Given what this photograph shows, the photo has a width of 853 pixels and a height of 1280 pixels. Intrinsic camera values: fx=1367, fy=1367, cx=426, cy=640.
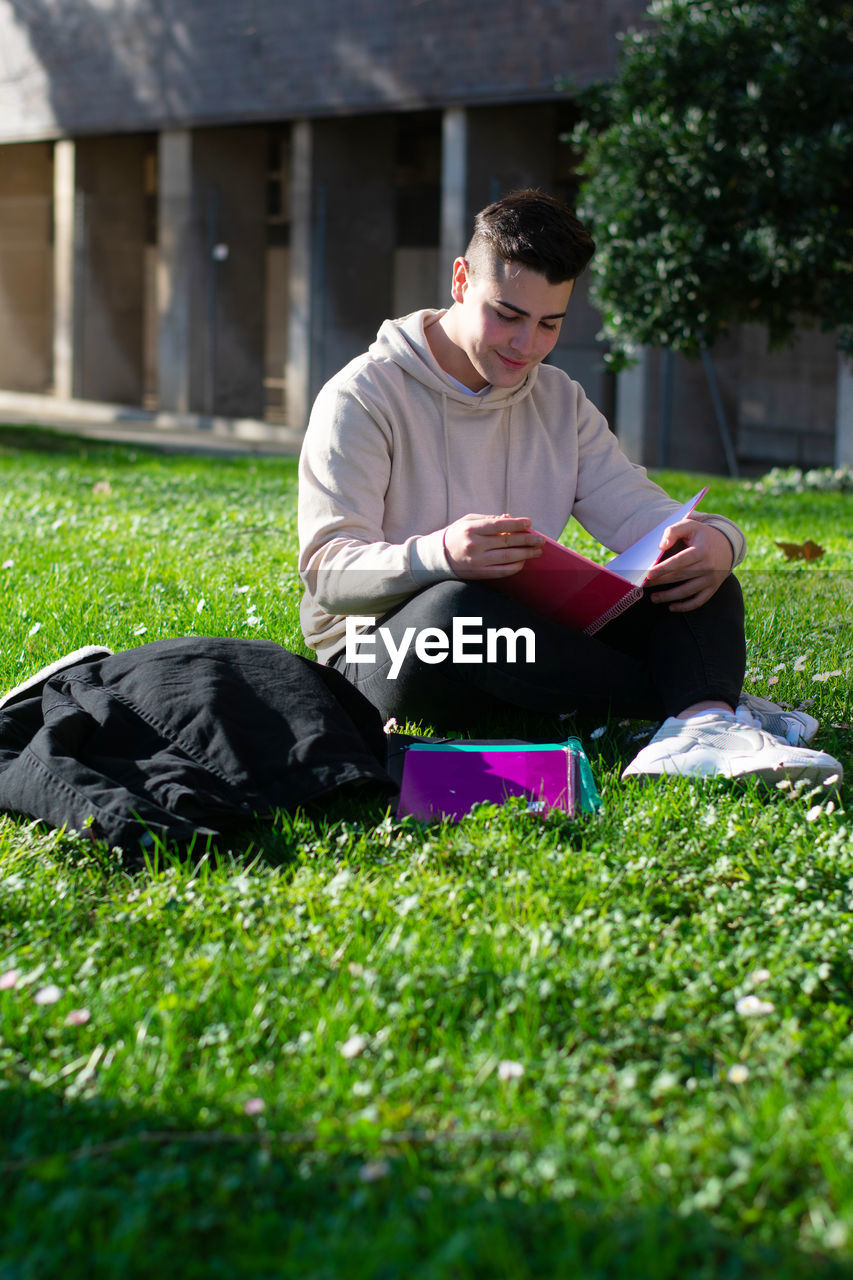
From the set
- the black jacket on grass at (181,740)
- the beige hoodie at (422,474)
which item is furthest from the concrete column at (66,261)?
the black jacket on grass at (181,740)

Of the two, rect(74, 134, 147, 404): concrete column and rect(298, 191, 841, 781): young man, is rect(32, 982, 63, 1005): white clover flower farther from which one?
rect(74, 134, 147, 404): concrete column

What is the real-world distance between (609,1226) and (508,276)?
2388 mm

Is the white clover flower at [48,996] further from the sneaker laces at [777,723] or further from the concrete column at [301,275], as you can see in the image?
the concrete column at [301,275]

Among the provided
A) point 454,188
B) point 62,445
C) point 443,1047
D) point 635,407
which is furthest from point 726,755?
point 454,188

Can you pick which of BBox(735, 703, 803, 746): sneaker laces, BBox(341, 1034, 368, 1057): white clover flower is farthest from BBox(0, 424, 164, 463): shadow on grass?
BBox(341, 1034, 368, 1057): white clover flower

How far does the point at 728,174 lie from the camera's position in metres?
9.71

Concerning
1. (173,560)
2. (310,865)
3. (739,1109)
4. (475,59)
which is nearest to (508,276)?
(310,865)

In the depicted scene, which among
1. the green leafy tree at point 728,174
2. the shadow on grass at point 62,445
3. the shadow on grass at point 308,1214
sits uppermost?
the green leafy tree at point 728,174

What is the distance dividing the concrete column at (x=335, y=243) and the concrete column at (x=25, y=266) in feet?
30.8

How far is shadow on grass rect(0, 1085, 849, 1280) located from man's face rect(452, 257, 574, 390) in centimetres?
214

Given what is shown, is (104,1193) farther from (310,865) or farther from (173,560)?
(173,560)

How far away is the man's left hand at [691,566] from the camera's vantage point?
336 cm

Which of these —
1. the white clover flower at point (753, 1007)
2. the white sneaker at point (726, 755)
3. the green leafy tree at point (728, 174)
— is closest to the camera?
the white clover flower at point (753, 1007)

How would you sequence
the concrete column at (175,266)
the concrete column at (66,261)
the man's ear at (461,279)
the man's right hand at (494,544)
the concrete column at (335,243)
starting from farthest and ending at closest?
1. the concrete column at (66,261)
2. the concrete column at (175,266)
3. the concrete column at (335,243)
4. the man's ear at (461,279)
5. the man's right hand at (494,544)
